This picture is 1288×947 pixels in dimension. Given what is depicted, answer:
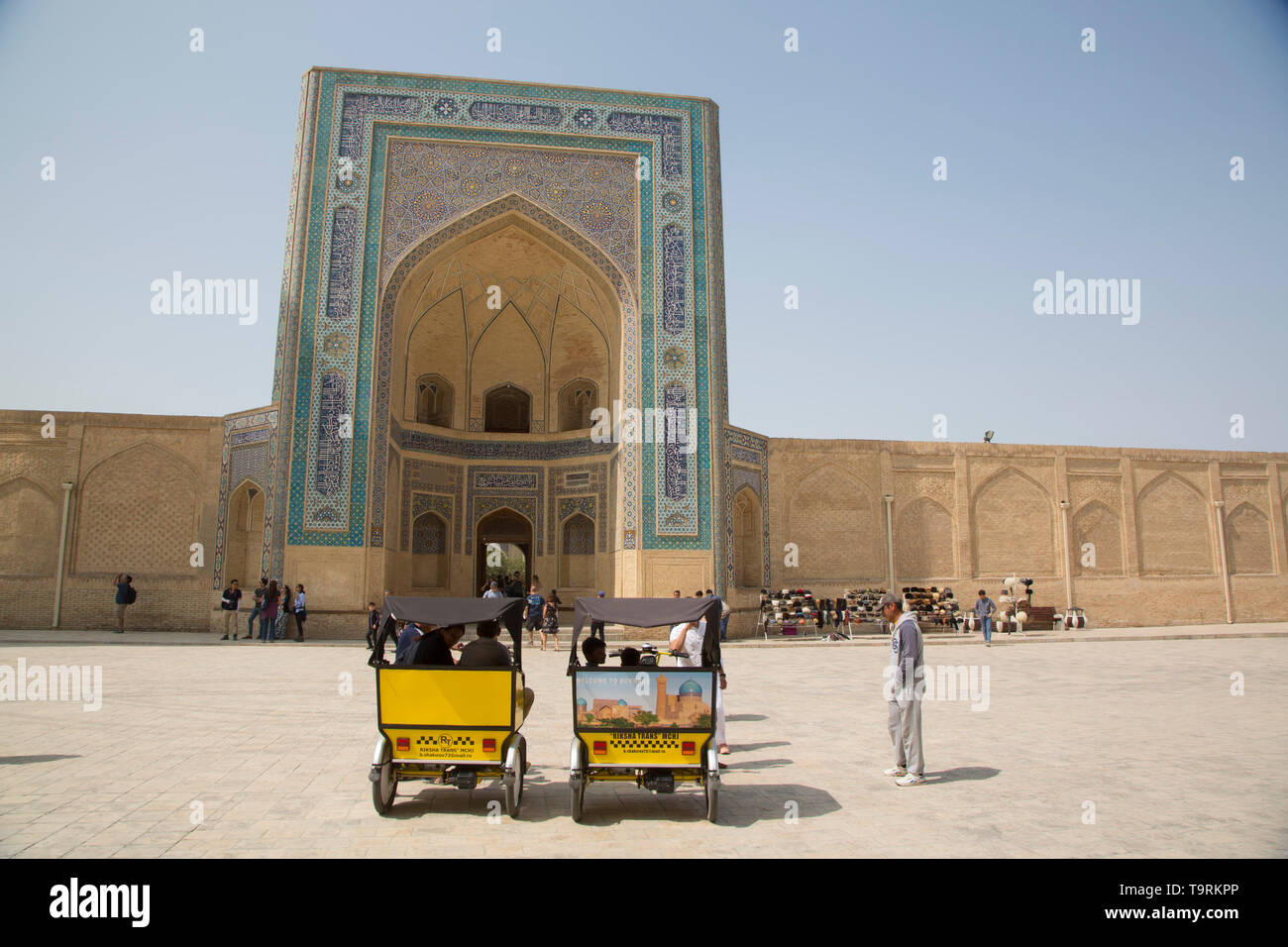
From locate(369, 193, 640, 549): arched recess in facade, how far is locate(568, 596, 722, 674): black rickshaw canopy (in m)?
10.9

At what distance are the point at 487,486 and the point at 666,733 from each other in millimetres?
15662

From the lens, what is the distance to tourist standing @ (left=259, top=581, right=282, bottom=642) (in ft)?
45.8

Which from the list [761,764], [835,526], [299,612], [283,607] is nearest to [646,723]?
[761,764]

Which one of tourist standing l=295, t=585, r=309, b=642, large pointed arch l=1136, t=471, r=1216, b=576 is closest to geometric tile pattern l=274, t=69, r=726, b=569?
tourist standing l=295, t=585, r=309, b=642

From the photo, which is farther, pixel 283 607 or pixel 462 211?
pixel 462 211

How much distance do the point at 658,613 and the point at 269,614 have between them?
11.1 meters

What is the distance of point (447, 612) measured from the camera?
14.8ft

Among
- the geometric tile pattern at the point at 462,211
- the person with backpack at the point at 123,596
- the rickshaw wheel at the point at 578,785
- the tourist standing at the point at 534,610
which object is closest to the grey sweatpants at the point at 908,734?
the rickshaw wheel at the point at 578,785

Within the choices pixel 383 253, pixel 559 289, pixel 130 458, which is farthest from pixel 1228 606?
pixel 130 458

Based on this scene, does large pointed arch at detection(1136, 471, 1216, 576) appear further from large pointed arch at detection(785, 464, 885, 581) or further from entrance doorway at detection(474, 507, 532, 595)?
entrance doorway at detection(474, 507, 532, 595)

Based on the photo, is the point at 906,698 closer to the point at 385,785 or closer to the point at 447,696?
the point at 447,696

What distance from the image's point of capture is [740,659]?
1229cm

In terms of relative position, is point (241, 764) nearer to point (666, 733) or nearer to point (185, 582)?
point (666, 733)

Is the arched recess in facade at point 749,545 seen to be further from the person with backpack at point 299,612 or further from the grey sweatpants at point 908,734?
the grey sweatpants at point 908,734
